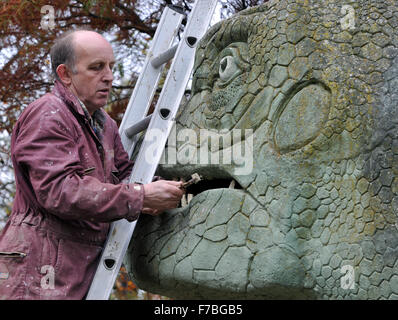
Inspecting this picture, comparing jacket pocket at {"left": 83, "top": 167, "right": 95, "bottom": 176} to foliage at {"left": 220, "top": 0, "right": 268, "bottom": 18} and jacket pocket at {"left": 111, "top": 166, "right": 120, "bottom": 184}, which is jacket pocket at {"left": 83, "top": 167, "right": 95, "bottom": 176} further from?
foliage at {"left": 220, "top": 0, "right": 268, "bottom": 18}

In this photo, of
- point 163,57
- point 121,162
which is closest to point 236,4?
point 163,57

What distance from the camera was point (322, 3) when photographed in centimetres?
298

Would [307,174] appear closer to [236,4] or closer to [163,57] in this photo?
[163,57]

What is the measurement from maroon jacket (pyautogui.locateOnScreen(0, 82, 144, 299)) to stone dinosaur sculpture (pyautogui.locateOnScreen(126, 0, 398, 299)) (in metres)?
0.38

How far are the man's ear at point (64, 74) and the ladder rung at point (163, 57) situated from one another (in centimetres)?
61

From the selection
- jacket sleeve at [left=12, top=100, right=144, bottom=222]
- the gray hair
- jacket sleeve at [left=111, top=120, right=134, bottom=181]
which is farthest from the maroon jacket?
jacket sleeve at [left=111, top=120, right=134, bottom=181]

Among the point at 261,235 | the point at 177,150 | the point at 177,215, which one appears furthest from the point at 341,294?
the point at 177,150

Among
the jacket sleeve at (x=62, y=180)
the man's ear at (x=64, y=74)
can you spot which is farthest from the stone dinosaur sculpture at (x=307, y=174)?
the man's ear at (x=64, y=74)

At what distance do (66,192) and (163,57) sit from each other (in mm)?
1149

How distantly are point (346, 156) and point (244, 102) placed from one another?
0.56 m

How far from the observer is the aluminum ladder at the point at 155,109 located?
3.06 metres

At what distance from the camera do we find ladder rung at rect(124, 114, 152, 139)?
11.5 feet

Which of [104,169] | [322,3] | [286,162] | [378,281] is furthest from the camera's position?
[104,169]

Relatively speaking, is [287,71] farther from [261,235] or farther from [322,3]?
[261,235]
